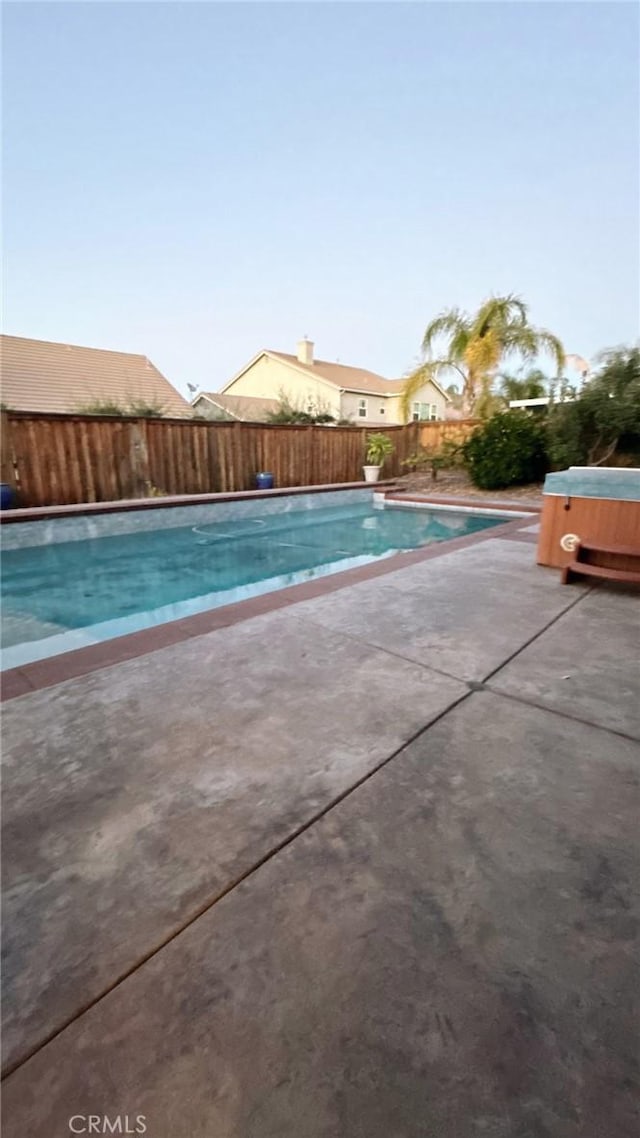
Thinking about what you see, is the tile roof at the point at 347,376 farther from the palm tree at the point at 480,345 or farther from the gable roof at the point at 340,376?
the palm tree at the point at 480,345

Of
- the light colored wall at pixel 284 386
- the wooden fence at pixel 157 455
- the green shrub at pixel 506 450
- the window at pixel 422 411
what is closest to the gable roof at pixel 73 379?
the wooden fence at pixel 157 455

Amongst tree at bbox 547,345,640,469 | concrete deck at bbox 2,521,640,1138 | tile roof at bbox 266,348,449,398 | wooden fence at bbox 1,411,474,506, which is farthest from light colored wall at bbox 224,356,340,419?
concrete deck at bbox 2,521,640,1138

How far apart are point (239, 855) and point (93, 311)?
19058 millimetres

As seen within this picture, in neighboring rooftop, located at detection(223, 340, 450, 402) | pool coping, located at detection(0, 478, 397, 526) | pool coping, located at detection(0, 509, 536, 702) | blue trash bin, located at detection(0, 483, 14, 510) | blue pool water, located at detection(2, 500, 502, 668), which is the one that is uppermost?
neighboring rooftop, located at detection(223, 340, 450, 402)

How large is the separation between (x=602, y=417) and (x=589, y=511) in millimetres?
6343

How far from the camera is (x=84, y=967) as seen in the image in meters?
0.95

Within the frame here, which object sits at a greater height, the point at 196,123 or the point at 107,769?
the point at 196,123

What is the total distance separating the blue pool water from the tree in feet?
7.82

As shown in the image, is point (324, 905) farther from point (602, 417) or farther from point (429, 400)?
point (429, 400)

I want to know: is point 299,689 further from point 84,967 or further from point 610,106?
point 610,106

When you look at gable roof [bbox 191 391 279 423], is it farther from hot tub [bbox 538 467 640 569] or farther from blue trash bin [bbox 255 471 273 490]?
hot tub [bbox 538 467 640 569]

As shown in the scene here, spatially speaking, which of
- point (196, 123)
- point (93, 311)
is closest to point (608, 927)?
point (196, 123)

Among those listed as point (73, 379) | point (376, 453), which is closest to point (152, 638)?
point (376, 453)

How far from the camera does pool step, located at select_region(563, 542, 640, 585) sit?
3.22 metres
